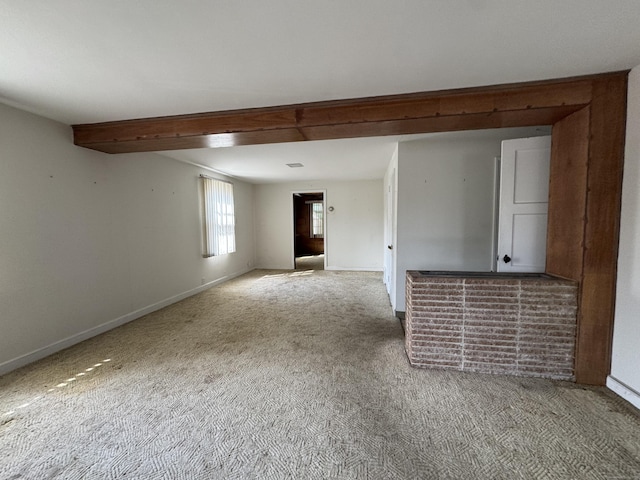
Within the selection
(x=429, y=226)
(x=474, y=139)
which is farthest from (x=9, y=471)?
(x=474, y=139)

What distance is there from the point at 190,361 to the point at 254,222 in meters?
4.91

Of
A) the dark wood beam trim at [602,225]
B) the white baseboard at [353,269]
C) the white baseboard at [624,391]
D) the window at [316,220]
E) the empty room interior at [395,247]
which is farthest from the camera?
the window at [316,220]

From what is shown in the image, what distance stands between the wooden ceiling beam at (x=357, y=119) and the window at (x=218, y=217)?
1970mm

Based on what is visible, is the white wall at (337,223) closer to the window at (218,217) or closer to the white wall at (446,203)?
the window at (218,217)

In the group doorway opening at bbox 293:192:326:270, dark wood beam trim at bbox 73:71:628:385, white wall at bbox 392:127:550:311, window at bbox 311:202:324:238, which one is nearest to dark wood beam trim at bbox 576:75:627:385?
Answer: dark wood beam trim at bbox 73:71:628:385

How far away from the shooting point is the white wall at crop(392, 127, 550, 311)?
3.25 m

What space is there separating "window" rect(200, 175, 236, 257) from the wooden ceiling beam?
6.46 feet

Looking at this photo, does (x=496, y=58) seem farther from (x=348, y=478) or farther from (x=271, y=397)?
(x=271, y=397)

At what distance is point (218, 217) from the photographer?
515cm

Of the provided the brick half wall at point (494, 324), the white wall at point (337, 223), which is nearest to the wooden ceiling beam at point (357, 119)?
the brick half wall at point (494, 324)

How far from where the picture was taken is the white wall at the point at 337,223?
255 inches

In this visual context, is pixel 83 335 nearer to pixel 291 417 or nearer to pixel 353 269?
pixel 291 417

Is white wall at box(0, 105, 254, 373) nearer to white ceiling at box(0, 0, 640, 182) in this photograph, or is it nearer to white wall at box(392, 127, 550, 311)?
white ceiling at box(0, 0, 640, 182)

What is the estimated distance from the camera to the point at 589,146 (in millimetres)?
1925
